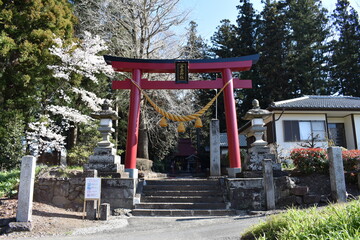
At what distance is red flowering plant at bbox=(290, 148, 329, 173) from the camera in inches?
353

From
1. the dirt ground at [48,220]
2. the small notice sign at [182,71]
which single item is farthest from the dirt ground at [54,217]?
the small notice sign at [182,71]

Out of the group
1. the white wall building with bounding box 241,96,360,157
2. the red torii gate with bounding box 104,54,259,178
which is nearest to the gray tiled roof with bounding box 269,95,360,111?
the white wall building with bounding box 241,96,360,157

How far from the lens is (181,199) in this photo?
8336 mm

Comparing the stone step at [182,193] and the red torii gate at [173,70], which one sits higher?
the red torii gate at [173,70]

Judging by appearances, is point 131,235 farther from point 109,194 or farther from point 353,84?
point 353,84

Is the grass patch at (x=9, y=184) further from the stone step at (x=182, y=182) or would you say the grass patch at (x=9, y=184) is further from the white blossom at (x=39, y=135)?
the stone step at (x=182, y=182)

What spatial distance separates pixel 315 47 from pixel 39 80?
2553cm

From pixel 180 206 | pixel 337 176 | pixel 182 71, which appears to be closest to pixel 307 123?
pixel 337 176

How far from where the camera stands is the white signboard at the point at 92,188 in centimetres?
703

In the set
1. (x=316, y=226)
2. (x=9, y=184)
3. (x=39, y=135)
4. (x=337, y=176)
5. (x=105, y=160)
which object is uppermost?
(x=39, y=135)

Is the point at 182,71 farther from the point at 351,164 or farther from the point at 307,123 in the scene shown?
the point at 307,123

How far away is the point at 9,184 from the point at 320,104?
1715cm

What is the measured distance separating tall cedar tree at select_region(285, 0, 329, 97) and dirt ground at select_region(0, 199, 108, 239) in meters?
25.3

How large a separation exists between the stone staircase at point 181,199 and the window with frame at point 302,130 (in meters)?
9.18
